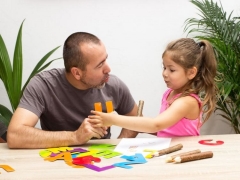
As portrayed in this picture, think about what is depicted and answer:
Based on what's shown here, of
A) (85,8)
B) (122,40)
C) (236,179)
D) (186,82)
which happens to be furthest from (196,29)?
(236,179)

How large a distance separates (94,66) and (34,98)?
0.35 m

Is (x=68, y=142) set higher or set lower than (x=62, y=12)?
lower

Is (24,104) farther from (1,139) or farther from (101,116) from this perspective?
(1,139)

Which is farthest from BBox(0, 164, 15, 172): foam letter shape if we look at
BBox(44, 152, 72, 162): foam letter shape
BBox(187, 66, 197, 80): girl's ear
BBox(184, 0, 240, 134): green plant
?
BBox(184, 0, 240, 134): green plant

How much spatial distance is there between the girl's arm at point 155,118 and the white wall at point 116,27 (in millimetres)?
1254

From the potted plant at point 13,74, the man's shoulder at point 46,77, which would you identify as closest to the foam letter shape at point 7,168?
the man's shoulder at point 46,77

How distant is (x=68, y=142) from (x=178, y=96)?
60 centimetres

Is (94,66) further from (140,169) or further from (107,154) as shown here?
(140,169)

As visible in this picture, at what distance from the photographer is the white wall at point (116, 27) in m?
3.00

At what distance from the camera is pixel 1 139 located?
96.7 inches

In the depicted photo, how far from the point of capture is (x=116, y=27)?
3.06 metres

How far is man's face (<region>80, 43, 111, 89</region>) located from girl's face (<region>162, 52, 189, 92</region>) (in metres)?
0.33

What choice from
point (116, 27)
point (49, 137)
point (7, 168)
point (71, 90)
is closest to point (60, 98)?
point (71, 90)

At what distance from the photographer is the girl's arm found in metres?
1.70
